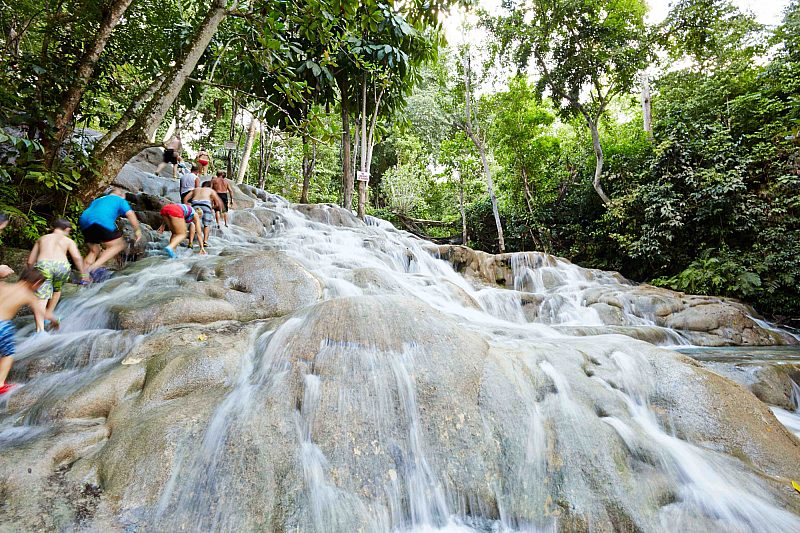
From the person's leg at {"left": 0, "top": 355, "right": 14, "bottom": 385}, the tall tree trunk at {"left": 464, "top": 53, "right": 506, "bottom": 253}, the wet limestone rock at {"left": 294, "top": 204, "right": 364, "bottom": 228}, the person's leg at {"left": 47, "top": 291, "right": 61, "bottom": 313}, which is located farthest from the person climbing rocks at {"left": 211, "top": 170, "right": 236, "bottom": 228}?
the tall tree trunk at {"left": 464, "top": 53, "right": 506, "bottom": 253}

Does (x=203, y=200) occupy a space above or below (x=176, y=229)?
above

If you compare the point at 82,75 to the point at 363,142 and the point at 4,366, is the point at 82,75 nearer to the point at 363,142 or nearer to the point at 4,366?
the point at 4,366

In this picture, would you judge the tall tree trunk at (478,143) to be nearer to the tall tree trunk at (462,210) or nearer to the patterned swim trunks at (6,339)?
the tall tree trunk at (462,210)

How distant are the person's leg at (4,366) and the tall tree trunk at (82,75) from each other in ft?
11.3

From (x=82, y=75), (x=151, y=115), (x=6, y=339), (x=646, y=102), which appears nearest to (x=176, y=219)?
(x=151, y=115)

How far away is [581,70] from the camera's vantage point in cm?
1309

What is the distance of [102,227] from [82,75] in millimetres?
2309

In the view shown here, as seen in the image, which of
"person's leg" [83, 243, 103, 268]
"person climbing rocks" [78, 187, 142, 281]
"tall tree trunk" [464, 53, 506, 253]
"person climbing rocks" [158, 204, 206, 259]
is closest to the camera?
"person climbing rocks" [78, 187, 142, 281]

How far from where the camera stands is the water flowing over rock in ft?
7.45

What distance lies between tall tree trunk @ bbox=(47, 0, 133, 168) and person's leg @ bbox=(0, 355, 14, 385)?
3459 millimetres

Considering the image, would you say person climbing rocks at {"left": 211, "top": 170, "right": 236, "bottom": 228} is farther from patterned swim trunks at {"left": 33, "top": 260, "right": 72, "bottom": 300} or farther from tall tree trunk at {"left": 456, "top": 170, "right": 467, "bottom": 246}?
tall tree trunk at {"left": 456, "top": 170, "right": 467, "bottom": 246}

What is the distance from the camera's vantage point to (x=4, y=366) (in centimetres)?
310

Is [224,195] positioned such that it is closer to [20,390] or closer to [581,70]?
[20,390]

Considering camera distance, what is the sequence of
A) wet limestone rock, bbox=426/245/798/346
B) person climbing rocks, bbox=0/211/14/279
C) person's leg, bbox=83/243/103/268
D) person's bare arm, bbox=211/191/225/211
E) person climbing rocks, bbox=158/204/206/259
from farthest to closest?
1. person's bare arm, bbox=211/191/225/211
2. wet limestone rock, bbox=426/245/798/346
3. person climbing rocks, bbox=158/204/206/259
4. person's leg, bbox=83/243/103/268
5. person climbing rocks, bbox=0/211/14/279
